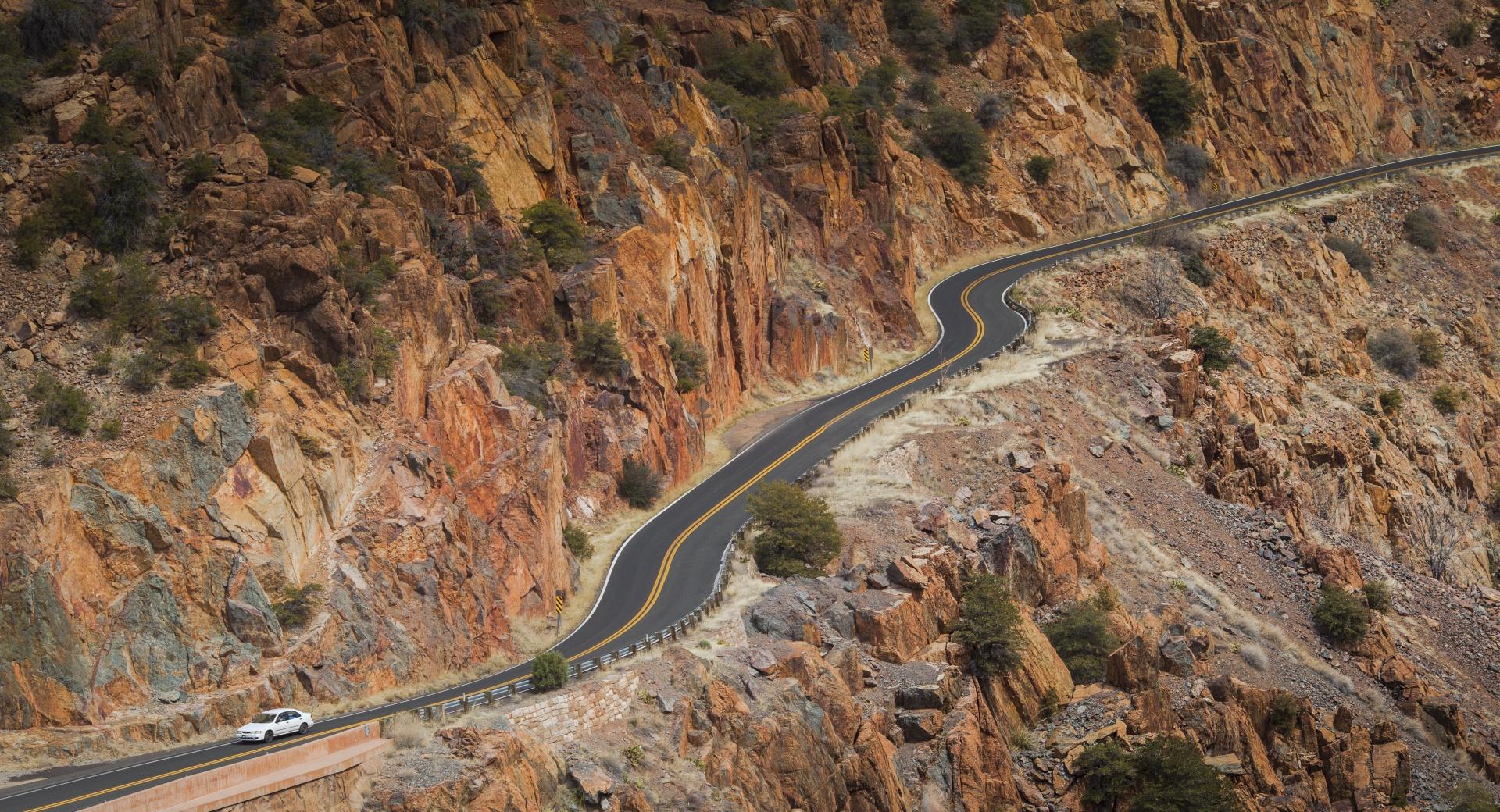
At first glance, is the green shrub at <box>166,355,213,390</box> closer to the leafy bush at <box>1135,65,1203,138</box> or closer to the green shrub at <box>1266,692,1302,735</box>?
the green shrub at <box>1266,692,1302,735</box>

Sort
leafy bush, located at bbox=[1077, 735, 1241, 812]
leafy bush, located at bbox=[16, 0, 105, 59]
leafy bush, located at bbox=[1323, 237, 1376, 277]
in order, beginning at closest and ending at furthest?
leafy bush, located at bbox=[1077, 735, 1241, 812] → leafy bush, located at bbox=[16, 0, 105, 59] → leafy bush, located at bbox=[1323, 237, 1376, 277]

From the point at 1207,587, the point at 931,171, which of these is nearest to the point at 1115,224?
the point at 931,171

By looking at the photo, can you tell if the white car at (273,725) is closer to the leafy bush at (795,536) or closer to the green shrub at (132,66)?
the leafy bush at (795,536)

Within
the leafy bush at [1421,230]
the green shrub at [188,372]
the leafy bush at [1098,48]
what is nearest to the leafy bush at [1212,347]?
the leafy bush at [1421,230]

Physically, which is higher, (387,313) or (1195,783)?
(387,313)

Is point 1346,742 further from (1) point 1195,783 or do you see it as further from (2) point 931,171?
(2) point 931,171

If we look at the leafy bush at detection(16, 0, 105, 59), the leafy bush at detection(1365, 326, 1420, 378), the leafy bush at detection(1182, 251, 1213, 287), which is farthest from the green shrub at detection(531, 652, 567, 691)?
the leafy bush at detection(1365, 326, 1420, 378)
